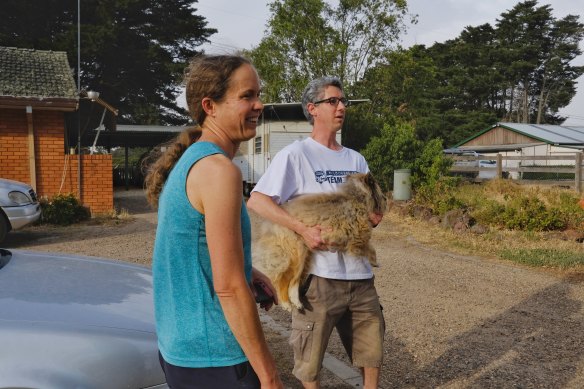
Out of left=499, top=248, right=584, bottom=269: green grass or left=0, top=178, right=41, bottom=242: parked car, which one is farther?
left=0, top=178, right=41, bottom=242: parked car

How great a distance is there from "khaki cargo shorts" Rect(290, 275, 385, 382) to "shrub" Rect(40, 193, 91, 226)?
33.8ft

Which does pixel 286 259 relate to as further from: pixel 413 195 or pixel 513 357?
pixel 413 195

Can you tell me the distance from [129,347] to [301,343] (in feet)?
3.03

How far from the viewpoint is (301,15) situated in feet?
96.1

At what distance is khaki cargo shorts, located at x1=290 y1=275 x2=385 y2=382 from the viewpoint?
2748 mm

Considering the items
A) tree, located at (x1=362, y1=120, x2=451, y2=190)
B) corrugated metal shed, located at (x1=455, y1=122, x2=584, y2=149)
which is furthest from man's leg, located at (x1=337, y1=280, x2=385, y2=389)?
corrugated metal shed, located at (x1=455, y1=122, x2=584, y2=149)

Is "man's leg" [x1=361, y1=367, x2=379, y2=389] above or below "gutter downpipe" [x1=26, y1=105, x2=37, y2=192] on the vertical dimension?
below

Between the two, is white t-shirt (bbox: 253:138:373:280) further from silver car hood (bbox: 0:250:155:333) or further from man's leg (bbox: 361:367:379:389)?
silver car hood (bbox: 0:250:155:333)

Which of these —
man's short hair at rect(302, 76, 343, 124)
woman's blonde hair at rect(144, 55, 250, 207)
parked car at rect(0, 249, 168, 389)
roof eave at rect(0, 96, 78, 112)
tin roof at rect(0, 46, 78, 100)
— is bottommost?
parked car at rect(0, 249, 168, 389)

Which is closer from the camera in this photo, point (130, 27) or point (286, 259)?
point (286, 259)

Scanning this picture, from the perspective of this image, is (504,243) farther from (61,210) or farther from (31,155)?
(31,155)

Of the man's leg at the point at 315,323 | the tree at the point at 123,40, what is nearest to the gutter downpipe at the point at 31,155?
the man's leg at the point at 315,323

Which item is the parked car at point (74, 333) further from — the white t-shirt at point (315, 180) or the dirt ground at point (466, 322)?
the dirt ground at point (466, 322)

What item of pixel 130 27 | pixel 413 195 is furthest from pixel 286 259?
pixel 130 27
